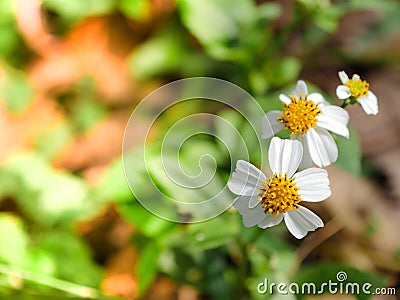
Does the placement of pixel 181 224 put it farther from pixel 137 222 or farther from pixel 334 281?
pixel 334 281

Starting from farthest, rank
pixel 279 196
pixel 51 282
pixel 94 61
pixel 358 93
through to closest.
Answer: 1. pixel 94 61
2. pixel 51 282
3. pixel 358 93
4. pixel 279 196

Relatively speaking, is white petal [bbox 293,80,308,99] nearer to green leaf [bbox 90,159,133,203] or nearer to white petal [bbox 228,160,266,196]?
white petal [bbox 228,160,266,196]

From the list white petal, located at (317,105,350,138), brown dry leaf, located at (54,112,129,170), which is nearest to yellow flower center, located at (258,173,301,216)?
white petal, located at (317,105,350,138)

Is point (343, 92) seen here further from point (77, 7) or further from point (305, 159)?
point (77, 7)

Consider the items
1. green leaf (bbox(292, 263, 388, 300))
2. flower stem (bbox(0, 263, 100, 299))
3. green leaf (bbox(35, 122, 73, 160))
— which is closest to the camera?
green leaf (bbox(292, 263, 388, 300))

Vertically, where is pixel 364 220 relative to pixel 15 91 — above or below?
below

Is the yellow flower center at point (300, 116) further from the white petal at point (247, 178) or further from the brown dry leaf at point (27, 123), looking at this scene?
the brown dry leaf at point (27, 123)

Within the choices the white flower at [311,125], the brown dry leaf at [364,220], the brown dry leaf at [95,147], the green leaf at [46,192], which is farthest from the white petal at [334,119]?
the brown dry leaf at [95,147]

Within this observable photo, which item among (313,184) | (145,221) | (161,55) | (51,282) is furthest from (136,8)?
(313,184)
